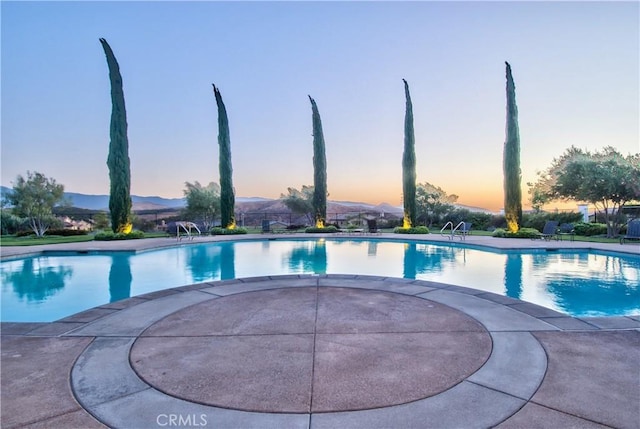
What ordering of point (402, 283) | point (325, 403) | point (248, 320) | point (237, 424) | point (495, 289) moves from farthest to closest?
point (495, 289) → point (402, 283) → point (248, 320) → point (325, 403) → point (237, 424)

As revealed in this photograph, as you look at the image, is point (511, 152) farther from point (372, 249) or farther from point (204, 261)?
point (204, 261)

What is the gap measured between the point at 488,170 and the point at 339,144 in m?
11.0

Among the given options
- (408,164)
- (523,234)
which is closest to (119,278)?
(523,234)

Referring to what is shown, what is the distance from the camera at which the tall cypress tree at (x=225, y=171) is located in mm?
19438

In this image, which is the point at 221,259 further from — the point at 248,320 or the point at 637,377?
the point at 637,377

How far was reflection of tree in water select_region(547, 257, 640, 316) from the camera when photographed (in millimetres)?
5047

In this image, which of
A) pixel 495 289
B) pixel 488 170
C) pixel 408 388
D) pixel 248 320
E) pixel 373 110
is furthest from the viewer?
pixel 488 170

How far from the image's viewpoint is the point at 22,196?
1688 centimetres

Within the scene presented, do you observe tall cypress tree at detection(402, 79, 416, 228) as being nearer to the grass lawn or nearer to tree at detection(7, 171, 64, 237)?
the grass lawn

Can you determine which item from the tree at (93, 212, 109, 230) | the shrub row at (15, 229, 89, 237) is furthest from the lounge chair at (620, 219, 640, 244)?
the tree at (93, 212, 109, 230)

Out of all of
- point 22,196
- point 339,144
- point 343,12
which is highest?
point 343,12

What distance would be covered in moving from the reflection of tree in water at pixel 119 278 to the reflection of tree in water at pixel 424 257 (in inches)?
235

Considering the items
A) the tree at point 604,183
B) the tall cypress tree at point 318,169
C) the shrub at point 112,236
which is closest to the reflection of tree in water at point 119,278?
the shrub at point 112,236

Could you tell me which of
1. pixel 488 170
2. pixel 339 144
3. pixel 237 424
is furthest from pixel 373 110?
pixel 237 424
